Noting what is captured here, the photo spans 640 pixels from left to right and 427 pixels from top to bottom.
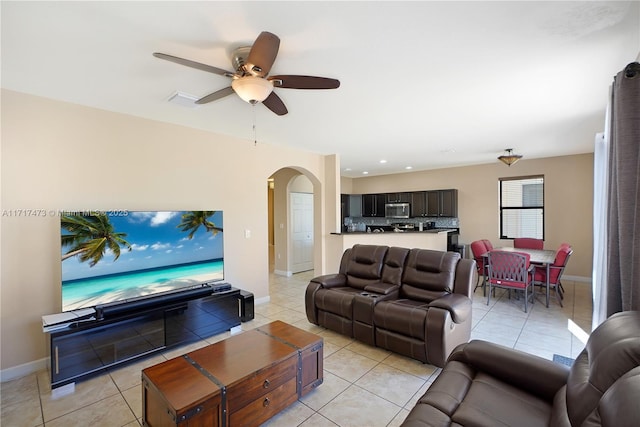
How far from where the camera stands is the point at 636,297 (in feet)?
5.60

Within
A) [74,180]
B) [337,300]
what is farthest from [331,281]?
[74,180]

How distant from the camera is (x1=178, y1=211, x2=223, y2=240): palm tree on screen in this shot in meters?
3.48

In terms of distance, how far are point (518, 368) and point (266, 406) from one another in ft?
5.37

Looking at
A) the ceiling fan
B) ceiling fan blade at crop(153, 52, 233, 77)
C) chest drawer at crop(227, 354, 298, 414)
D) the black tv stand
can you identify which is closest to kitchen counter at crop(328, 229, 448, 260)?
the black tv stand

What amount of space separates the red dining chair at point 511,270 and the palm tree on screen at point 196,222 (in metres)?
4.16

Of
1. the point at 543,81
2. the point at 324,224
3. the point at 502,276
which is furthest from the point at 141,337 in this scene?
the point at 502,276

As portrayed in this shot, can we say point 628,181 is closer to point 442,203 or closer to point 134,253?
point 134,253

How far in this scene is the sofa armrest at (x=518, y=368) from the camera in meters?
1.56

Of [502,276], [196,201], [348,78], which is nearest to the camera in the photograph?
[348,78]

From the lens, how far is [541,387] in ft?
5.17

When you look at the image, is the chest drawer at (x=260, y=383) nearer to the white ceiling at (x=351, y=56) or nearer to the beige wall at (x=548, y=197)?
the white ceiling at (x=351, y=56)

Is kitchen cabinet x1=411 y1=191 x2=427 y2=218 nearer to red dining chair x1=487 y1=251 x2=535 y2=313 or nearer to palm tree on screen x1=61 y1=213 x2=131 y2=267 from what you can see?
red dining chair x1=487 y1=251 x2=535 y2=313

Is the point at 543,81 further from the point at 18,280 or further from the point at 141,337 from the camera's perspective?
the point at 18,280

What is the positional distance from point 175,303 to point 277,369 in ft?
5.74
